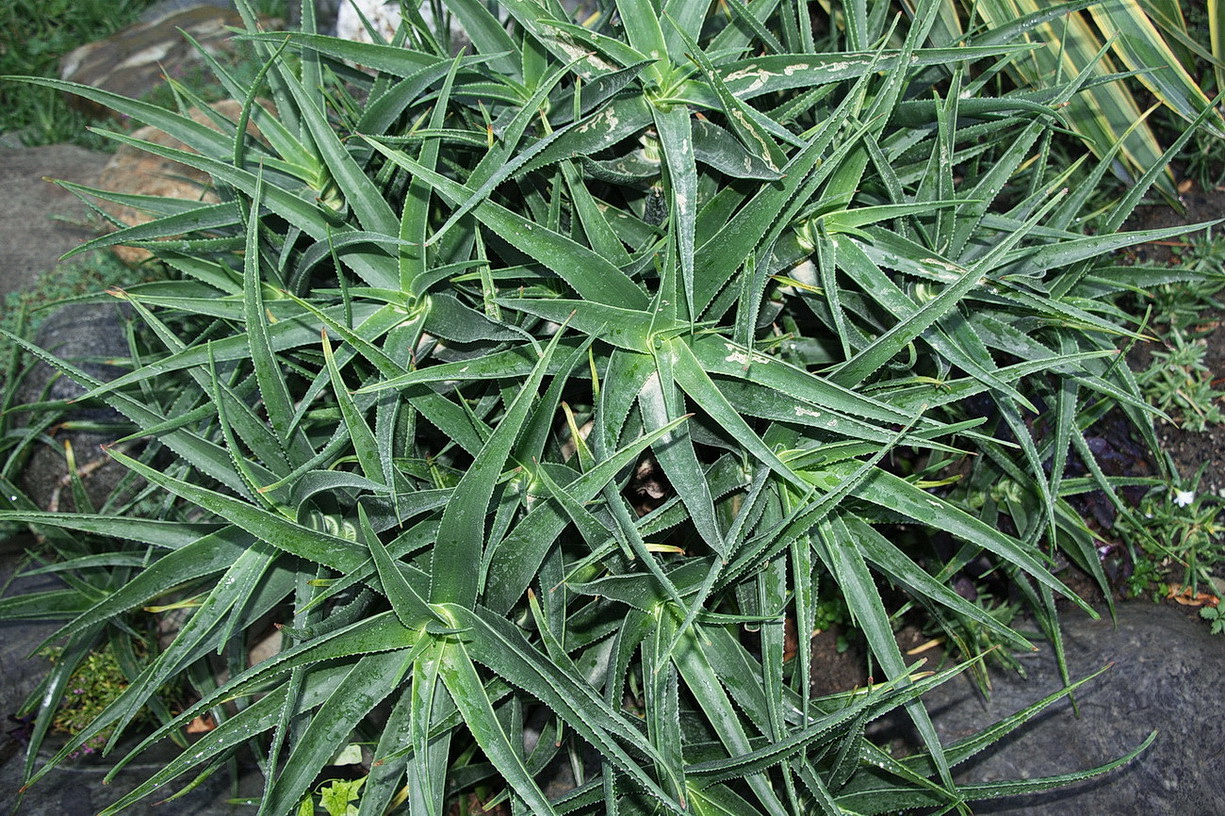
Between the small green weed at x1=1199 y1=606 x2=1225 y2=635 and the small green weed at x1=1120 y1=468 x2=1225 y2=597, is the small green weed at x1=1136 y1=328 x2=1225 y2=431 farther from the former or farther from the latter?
→ the small green weed at x1=1199 y1=606 x2=1225 y2=635

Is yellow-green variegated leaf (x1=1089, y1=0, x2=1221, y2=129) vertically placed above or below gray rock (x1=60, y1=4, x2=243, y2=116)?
below

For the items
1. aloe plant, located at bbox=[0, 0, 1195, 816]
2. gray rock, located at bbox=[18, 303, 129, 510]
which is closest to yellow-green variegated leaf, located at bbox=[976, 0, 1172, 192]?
aloe plant, located at bbox=[0, 0, 1195, 816]

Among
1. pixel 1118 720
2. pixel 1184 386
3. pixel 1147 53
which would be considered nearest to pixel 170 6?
pixel 1147 53

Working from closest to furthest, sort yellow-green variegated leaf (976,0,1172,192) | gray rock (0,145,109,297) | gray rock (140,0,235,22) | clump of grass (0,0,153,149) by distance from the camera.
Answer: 1. yellow-green variegated leaf (976,0,1172,192)
2. gray rock (0,145,109,297)
3. clump of grass (0,0,153,149)
4. gray rock (140,0,235,22)

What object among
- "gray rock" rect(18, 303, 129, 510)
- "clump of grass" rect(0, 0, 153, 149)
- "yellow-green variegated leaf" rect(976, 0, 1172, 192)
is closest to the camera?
"yellow-green variegated leaf" rect(976, 0, 1172, 192)

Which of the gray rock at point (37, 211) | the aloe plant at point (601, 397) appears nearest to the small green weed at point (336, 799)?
the aloe plant at point (601, 397)

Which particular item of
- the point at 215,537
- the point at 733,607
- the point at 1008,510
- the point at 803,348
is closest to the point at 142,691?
the point at 215,537

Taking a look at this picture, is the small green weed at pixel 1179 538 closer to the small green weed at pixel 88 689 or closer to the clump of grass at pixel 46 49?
the small green weed at pixel 88 689
